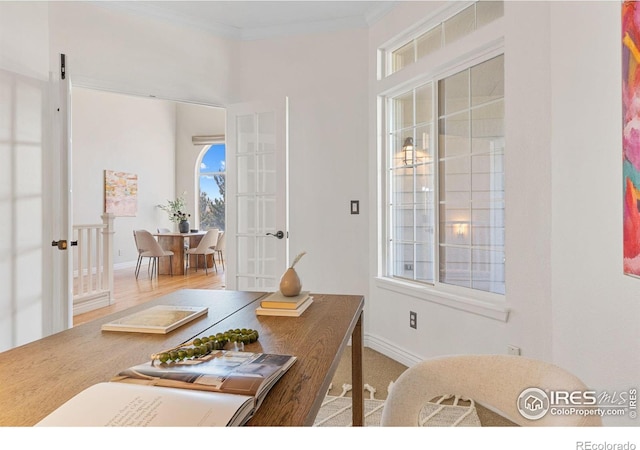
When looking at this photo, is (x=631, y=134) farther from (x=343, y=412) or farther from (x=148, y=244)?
(x=148, y=244)

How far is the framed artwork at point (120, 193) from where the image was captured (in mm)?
7758

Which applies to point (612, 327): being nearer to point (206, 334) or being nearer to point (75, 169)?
point (206, 334)

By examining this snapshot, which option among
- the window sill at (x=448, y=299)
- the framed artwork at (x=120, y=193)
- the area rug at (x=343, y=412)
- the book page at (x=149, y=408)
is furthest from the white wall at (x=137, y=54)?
the framed artwork at (x=120, y=193)

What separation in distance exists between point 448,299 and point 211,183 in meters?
7.84

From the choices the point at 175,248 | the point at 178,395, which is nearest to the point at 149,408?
the point at 178,395

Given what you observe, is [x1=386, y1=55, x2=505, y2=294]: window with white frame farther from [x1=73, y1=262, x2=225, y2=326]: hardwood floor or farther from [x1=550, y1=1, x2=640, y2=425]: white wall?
[x1=73, y1=262, x2=225, y2=326]: hardwood floor

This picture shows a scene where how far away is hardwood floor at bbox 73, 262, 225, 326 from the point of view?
16.3 ft

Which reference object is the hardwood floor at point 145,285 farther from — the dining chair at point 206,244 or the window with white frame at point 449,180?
the window with white frame at point 449,180

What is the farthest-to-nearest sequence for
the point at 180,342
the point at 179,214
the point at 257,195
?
1. the point at 179,214
2. the point at 257,195
3. the point at 180,342

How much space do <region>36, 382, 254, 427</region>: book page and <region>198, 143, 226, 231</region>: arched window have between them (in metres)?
9.07

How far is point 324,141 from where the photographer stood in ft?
12.3

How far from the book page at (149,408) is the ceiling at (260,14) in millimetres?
3235

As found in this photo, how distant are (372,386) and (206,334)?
1.69 m

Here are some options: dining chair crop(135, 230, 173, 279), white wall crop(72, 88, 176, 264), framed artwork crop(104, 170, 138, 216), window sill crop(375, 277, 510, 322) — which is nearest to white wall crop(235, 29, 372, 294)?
window sill crop(375, 277, 510, 322)
